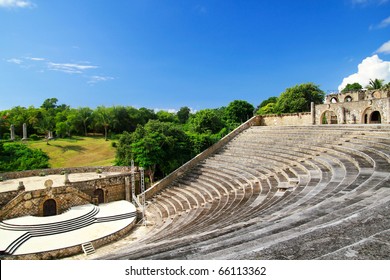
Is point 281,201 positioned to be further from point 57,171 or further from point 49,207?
point 57,171

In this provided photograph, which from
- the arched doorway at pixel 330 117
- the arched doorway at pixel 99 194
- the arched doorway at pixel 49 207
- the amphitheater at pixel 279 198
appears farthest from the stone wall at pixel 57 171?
the arched doorway at pixel 330 117

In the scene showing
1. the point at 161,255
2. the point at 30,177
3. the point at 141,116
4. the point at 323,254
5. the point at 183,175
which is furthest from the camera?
the point at 141,116

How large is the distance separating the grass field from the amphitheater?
20.0 meters

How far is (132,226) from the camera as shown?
15711mm

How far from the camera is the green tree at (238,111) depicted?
154 ft

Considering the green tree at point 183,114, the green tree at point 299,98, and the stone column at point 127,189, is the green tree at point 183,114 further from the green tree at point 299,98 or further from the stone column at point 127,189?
the stone column at point 127,189

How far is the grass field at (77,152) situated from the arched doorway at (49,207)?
57.4ft

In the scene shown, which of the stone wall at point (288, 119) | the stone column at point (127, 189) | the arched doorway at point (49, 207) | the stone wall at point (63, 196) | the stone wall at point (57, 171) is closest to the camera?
the stone wall at point (63, 196)

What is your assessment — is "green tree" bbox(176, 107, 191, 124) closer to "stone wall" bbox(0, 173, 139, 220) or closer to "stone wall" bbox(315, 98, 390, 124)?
"stone wall" bbox(315, 98, 390, 124)

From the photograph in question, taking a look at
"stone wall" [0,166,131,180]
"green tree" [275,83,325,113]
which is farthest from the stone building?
"stone wall" [0,166,131,180]

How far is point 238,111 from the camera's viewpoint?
47188 millimetres

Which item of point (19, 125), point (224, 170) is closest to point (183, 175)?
point (224, 170)
